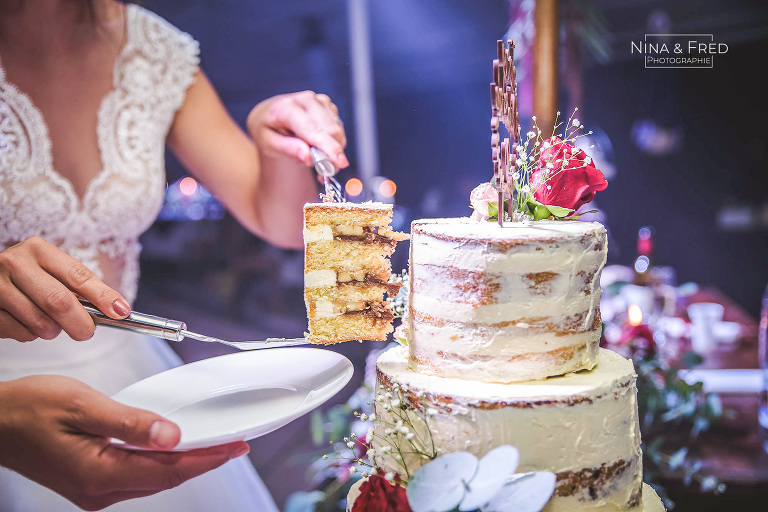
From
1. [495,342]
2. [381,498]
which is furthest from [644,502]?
[381,498]

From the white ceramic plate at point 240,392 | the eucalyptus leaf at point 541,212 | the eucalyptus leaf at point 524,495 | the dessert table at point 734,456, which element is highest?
the eucalyptus leaf at point 541,212

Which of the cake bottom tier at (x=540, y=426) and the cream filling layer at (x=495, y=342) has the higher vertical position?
the cream filling layer at (x=495, y=342)

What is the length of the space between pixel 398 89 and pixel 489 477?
6.93ft

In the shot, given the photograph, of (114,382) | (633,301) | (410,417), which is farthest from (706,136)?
(114,382)

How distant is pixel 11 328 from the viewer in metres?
1.23

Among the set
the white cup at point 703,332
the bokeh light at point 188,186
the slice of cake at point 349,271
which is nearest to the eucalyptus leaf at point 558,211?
the slice of cake at point 349,271

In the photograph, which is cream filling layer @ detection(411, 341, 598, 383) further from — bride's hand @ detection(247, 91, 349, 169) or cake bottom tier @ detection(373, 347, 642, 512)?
bride's hand @ detection(247, 91, 349, 169)

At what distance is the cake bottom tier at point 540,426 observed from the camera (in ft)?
3.76

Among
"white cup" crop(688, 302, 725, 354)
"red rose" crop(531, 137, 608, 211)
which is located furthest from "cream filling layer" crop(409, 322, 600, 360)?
"white cup" crop(688, 302, 725, 354)

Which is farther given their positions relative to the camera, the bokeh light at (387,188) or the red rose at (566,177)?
the bokeh light at (387,188)

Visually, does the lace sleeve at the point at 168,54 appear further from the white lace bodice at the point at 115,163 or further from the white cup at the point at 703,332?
the white cup at the point at 703,332

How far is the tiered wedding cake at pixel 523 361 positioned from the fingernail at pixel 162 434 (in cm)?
44

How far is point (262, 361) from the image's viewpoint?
4.56 feet

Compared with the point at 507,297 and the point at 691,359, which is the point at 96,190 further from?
the point at 691,359
